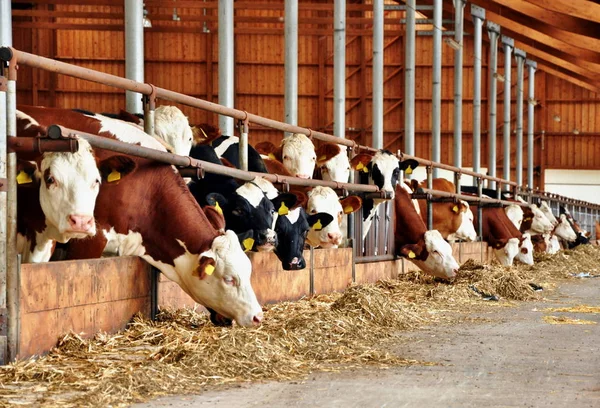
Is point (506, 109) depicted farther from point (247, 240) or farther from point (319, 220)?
point (247, 240)

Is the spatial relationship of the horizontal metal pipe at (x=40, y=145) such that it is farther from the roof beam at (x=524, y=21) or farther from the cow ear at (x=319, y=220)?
the roof beam at (x=524, y=21)

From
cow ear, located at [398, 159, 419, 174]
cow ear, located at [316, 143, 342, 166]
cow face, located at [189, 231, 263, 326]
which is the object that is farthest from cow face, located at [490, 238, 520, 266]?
cow face, located at [189, 231, 263, 326]

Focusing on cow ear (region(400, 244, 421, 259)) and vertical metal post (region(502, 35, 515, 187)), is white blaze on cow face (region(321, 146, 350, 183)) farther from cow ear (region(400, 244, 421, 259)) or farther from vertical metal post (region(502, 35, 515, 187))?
vertical metal post (region(502, 35, 515, 187))

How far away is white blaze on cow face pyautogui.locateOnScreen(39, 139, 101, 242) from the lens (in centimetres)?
548

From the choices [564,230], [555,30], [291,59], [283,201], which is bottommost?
[564,230]

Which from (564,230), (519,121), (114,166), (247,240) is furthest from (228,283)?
(519,121)

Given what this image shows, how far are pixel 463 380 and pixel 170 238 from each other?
2.54m

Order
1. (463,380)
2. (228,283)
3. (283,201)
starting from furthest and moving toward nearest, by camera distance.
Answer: (283,201), (228,283), (463,380)

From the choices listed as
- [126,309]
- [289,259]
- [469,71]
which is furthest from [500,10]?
[126,309]

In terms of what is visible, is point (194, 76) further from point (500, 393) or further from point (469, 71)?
point (500, 393)

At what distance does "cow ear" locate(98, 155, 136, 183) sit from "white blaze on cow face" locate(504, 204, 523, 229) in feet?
Result: 49.0

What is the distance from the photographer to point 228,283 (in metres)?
6.30

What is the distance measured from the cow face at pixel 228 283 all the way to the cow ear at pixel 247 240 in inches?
44.8

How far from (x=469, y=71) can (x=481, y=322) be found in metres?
30.1
